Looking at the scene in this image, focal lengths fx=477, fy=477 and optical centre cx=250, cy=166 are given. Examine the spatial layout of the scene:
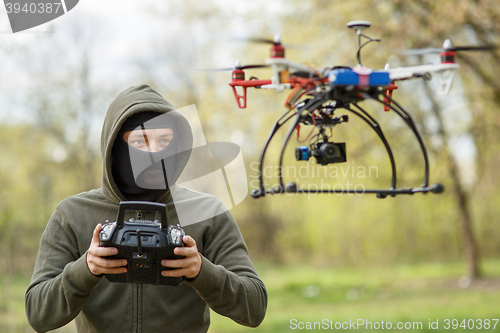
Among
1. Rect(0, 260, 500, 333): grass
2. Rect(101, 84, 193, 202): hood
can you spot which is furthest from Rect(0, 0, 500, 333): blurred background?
Rect(101, 84, 193, 202): hood

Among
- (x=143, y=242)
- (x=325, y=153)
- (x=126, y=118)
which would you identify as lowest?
(x=143, y=242)

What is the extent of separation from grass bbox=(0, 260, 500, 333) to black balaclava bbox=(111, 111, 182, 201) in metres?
5.38

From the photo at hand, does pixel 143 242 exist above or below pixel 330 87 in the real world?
below

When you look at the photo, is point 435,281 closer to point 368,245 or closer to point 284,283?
point 368,245

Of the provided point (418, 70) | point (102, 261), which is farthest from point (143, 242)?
point (418, 70)

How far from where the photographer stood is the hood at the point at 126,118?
2182 mm

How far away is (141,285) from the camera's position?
219cm

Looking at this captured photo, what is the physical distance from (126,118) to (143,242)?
0.74 metres

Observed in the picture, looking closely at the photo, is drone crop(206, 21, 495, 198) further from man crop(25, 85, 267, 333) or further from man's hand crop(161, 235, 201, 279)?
man crop(25, 85, 267, 333)

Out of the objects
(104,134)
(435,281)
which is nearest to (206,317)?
(104,134)

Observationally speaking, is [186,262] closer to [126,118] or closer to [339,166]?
[126,118]

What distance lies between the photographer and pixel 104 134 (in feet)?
7.54

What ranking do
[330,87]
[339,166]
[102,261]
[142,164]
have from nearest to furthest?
1. [330,87]
2. [102,261]
3. [142,164]
4. [339,166]

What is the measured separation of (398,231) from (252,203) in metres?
4.89
